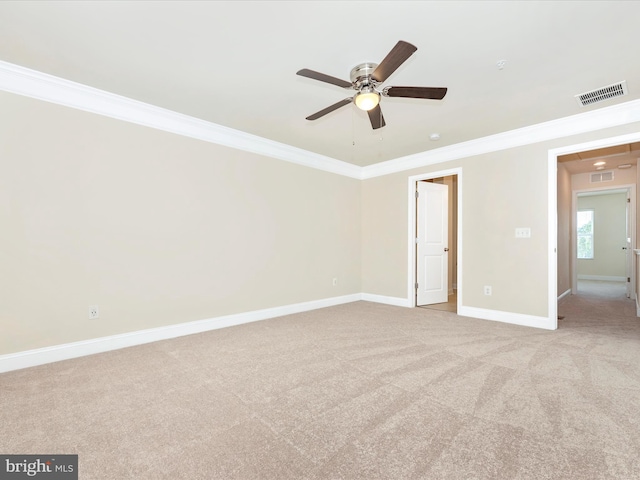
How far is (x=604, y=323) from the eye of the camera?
4.09 m

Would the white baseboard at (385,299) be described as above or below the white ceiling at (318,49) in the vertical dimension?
below

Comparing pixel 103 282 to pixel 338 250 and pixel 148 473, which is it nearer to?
pixel 148 473

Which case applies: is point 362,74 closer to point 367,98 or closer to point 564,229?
point 367,98

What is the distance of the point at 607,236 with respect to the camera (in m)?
8.70

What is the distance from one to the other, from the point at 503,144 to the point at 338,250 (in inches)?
120

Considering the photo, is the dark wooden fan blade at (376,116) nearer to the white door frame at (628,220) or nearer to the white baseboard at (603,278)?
the white door frame at (628,220)

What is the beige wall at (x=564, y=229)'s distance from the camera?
5.68 metres

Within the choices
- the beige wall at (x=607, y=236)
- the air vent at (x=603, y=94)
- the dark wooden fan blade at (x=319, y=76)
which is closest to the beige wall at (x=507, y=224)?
the air vent at (x=603, y=94)

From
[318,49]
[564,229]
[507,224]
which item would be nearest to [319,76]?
[318,49]

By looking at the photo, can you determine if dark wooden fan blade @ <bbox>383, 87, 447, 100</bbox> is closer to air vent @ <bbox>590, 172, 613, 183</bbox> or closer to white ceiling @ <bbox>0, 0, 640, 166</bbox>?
white ceiling @ <bbox>0, 0, 640, 166</bbox>

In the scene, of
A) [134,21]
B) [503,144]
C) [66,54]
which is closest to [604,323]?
[503,144]

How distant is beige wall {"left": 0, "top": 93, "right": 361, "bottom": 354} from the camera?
2.69m

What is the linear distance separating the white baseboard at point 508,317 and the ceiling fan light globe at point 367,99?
3.50 metres

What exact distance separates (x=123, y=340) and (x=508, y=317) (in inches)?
191
